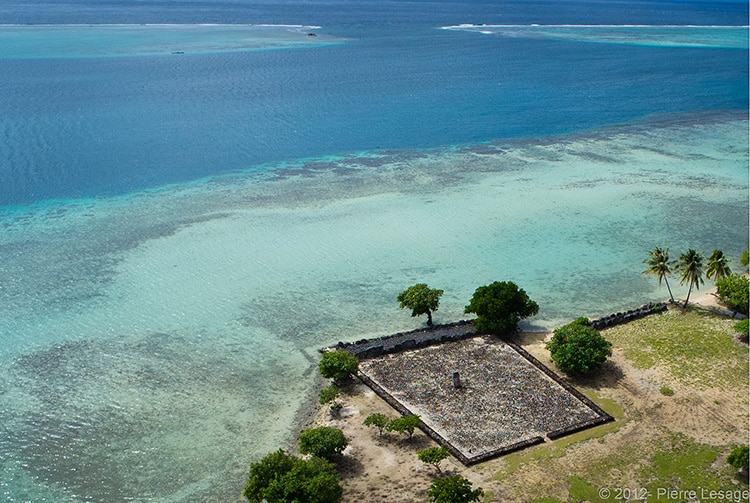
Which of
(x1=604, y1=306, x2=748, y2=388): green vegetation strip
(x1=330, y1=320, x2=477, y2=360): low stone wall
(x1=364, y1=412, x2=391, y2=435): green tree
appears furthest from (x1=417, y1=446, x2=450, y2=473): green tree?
(x1=604, y1=306, x2=748, y2=388): green vegetation strip

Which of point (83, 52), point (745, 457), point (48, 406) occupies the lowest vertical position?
point (48, 406)

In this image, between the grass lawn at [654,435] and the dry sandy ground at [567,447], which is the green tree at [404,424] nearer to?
the dry sandy ground at [567,447]

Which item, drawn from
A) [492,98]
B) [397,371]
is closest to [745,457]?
[397,371]

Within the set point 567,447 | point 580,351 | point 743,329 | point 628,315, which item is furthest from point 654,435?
point 628,315

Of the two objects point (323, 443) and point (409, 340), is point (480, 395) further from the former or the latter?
point (323, 443)

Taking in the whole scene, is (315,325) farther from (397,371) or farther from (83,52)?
(83,52)

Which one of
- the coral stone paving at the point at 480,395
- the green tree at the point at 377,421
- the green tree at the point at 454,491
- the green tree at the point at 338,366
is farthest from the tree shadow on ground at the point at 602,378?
the green tree at the point at 338,366

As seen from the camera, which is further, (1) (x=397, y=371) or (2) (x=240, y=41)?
(2) (x=240, y=41)

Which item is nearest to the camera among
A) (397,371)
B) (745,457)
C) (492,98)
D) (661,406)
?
(745,457)
